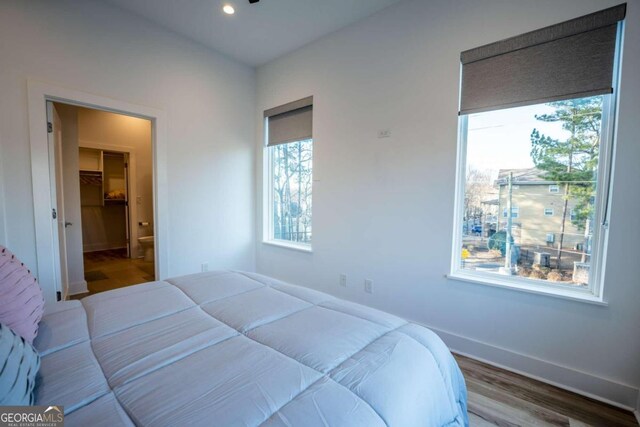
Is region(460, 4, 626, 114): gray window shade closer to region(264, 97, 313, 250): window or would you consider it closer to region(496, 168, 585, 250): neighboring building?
region(496, 168, 585, 250): neighboring building

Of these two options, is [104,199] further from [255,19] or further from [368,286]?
[368,286]

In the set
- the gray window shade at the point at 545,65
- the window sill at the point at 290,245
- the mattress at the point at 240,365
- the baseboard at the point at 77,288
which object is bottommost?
the baseboard at the point at 77,288

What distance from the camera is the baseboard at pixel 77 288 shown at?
3.31 m

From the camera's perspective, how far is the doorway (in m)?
3.33

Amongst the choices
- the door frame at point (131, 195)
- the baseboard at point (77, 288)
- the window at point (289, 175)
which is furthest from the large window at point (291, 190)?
the door frame at point (131, 195)

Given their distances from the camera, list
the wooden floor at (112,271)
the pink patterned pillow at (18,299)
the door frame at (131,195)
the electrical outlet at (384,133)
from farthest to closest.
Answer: the door frame at (131,195)
the wooden floor at (112,271)
the electrical outlet at (384,133)
the pink patterned pillow at (18,299)

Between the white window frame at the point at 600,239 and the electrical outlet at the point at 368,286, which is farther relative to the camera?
the electrical outlet at the point at 368,286

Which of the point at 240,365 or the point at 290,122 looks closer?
the point at 240,365

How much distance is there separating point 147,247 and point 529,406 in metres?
5.51

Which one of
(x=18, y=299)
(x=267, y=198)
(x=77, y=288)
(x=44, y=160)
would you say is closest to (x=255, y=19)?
(x=267, y=198)

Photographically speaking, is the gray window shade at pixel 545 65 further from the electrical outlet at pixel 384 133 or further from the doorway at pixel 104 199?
the doorway at pixel 104 199

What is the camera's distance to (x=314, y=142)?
3158 millimetres

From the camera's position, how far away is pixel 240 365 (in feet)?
3.07

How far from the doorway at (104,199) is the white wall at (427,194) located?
237 cm
